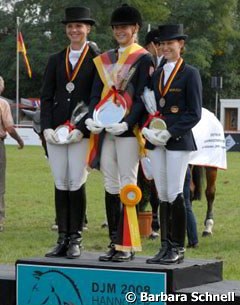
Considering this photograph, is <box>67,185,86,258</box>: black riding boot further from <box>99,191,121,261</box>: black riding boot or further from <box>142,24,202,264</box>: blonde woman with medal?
<box>142,24,202,264</box>: blonde woman with medal

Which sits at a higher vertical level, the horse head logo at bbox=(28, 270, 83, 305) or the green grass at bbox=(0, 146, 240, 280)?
the horse head logo at bbox=(28, 270, 83, 305)

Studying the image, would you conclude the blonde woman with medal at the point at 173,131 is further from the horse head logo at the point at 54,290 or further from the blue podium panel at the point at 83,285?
the horse head logo at the point at 54,290

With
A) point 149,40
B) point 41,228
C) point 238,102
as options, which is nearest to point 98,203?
point 41,228

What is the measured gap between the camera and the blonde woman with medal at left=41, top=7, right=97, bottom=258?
777cm

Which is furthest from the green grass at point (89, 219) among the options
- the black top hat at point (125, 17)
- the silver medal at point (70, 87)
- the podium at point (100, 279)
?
the black top hat at point (125, 17)

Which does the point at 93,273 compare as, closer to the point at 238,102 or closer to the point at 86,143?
the point at 86,143

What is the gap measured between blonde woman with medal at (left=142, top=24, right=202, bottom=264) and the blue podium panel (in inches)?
13.6

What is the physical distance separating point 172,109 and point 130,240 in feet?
3.70

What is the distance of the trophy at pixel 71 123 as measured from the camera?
7703mm

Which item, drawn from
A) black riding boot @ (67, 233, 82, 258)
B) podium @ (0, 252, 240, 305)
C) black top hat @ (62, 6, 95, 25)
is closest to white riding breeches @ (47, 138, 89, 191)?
black riding boot @ (67, 233, 82, 258)

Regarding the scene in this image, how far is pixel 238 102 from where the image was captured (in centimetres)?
5122

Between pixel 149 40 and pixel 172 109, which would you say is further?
pixel 149 40

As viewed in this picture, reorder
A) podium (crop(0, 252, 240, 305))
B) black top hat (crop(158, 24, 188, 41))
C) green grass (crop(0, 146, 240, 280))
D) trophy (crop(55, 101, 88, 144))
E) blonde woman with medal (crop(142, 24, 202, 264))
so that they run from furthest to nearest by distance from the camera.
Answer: green grass (crop(0, 146, 240, 280)), trophy (crop(55, 101, 88, 144)), black top hat (crop(158, 24, 188, 41)), blonde woman with medal (crop(142, 24, 202, 264)), podium (crop(0, 252, 240, 305))

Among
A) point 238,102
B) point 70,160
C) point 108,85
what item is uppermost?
point 108,85
